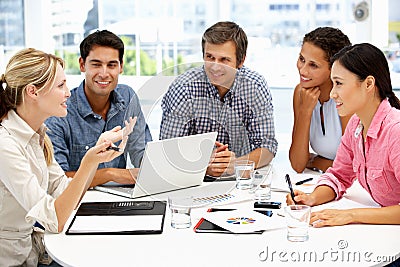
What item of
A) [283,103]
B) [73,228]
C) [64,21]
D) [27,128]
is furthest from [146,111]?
[64,21]

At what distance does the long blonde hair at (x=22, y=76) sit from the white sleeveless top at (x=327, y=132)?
116 centimetres

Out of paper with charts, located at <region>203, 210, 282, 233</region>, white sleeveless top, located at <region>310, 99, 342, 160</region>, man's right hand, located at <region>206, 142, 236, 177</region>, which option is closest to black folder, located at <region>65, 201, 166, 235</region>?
paper with charts, located at <region>203, 210, 282, 233</region>

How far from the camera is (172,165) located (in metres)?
1.95

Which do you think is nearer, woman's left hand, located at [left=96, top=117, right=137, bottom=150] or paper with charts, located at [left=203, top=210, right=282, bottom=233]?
paper with charts, located at [left=203, top=210, right=282, bottom=233]

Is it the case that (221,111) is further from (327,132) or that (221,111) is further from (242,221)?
(327,132)

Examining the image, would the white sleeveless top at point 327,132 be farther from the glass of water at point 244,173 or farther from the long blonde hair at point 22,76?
the long blonde hair at point 22,76

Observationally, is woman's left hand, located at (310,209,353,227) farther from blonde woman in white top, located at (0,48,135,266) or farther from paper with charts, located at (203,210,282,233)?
blonde woman in white top, located at (0,48,135,266)

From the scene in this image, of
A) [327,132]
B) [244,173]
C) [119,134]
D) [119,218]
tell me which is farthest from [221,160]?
[327,132]

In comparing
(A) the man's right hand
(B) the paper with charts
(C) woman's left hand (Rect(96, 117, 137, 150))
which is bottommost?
(B) the paper with charts

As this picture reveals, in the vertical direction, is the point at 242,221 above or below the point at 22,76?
below

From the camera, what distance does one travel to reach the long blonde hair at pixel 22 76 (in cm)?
182

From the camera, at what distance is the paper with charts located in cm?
160

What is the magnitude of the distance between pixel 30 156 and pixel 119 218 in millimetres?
345

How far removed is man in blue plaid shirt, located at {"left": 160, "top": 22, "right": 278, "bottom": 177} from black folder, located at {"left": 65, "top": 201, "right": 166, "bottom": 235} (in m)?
0.28
